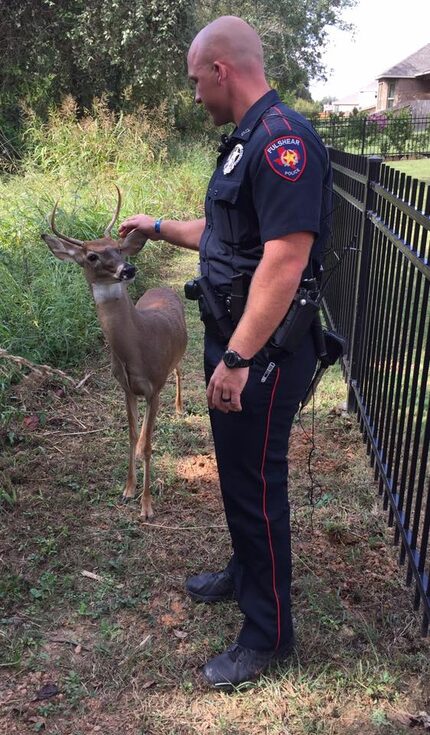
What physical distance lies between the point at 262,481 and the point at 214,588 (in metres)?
0.97

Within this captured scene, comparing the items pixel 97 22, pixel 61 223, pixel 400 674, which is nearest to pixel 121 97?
pixel 97 22

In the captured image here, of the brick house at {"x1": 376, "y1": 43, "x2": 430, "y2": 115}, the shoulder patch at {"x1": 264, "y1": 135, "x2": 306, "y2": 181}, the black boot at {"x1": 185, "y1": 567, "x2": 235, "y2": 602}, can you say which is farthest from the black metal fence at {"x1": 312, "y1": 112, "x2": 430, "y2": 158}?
the shoulder patch at {"x1": 264, "y1": 135, "x2": 306, "y2": 181}

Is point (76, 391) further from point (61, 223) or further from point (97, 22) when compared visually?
point (97, 22)

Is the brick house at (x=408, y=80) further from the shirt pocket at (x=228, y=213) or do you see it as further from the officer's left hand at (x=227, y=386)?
the officer's left hand at (x=227, y=386)

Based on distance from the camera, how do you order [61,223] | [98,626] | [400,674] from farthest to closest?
[61,223] < [98,626] < [400,674]

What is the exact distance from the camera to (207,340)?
2.82 m

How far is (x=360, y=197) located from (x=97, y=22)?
1359 cm

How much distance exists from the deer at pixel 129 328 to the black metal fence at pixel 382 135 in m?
24.7

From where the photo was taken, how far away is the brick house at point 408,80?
47969mm

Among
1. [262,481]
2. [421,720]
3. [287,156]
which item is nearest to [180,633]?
[262,481]

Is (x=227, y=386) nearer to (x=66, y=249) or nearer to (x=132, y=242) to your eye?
(x=132, y=242)

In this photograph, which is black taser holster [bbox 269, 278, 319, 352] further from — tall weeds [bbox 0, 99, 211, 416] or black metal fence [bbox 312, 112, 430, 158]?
black metal fence [bbox 312, 112, 430, 158]

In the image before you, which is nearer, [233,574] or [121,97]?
[233,574]

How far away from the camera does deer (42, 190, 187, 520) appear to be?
3.66m
